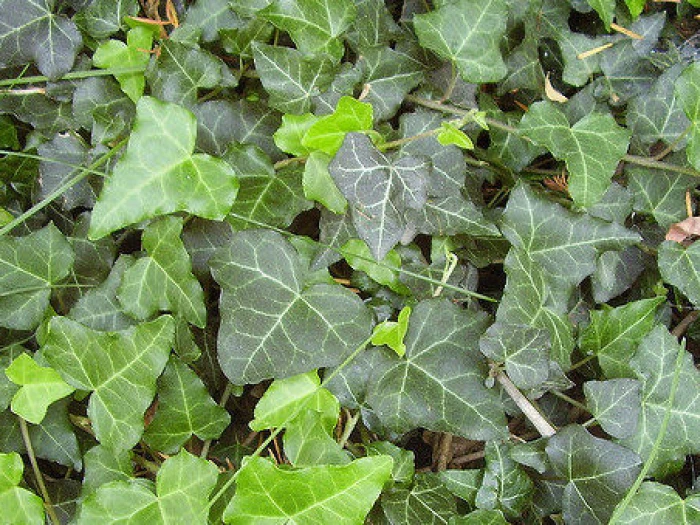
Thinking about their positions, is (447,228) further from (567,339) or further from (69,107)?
(69,107)

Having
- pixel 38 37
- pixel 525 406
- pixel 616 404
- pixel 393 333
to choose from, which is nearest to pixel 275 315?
pixel 393 333

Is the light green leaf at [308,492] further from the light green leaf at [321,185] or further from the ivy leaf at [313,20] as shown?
the ivy leaf at [313,20]

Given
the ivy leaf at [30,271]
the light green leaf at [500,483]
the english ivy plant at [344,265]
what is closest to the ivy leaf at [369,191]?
the english ivy plant at [344,265]

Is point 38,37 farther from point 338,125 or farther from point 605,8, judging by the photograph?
point 605,8

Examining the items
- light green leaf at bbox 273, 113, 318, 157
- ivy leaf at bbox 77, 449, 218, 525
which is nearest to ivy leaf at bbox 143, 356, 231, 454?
ivy leaf at bbox 77, 449, 218, 525

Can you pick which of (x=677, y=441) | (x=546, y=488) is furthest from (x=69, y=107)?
(x=677, y=441)
